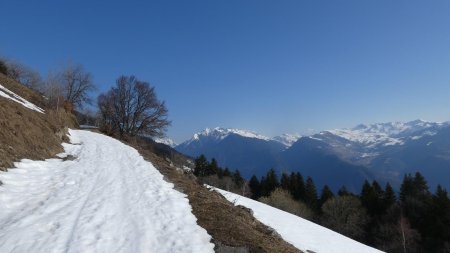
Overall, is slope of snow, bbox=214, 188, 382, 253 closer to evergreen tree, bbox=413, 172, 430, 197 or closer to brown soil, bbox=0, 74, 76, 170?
brown soil, bbox=0, 74, 76, 170

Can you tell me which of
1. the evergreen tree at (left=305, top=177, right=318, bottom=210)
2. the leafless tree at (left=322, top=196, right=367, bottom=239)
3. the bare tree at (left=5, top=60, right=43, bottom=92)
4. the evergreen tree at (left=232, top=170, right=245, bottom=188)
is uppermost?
the bare tree at (left=5, top=60, right=43, bottom=92)

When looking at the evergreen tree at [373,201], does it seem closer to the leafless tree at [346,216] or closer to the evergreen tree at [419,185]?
the leafless tree at [346,216]

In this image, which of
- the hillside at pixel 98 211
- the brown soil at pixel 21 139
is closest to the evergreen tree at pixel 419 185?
the hillside at pixel 98 211

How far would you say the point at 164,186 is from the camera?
46.8 ft

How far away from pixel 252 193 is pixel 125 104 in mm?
55361

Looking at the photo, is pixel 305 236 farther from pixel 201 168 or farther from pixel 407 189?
pixel 201 168

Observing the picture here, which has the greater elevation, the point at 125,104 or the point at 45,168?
the point at 125,104

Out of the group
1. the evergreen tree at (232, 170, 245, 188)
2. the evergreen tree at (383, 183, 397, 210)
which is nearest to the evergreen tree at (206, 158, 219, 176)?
the evergreen tree at (232, 170, 245, 188)

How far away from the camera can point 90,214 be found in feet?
29.8

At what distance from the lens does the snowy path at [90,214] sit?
725 centimetres

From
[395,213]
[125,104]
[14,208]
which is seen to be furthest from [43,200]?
[395,213]

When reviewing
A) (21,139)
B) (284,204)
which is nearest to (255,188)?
(284,204)

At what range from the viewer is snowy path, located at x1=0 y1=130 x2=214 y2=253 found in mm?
7250

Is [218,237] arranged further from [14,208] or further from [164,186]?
[164,186]
